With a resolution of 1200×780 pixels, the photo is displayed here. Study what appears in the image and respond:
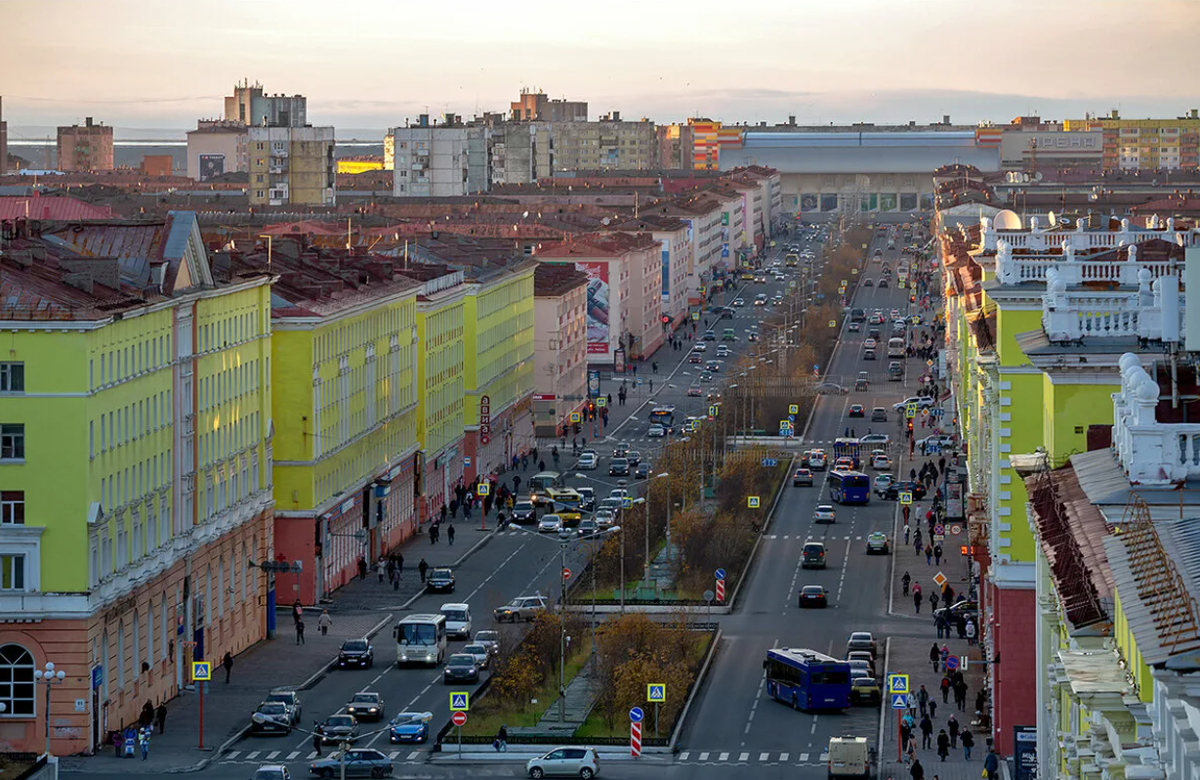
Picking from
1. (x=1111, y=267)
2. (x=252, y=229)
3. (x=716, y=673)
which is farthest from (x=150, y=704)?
(x=252, y=229)

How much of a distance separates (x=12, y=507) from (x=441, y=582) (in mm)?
24423

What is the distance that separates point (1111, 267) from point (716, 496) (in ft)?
173

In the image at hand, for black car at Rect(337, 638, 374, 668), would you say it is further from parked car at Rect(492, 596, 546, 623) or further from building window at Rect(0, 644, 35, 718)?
building window at Rect(0, 644, 35, 718)

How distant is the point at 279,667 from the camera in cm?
6788

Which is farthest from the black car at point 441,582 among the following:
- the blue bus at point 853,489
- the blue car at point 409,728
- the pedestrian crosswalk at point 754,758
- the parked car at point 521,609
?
the blue bus at point 853,489

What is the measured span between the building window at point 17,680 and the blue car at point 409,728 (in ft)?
26.2

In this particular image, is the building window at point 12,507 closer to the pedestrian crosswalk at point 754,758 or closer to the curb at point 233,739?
the curb at point 233,739

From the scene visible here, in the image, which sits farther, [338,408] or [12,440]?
[338,408]

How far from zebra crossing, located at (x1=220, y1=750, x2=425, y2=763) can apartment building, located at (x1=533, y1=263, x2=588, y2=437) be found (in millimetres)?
67874

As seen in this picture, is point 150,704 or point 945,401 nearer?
point 150,704

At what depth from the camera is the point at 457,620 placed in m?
73.1

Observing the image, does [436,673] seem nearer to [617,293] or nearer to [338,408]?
[338,408]

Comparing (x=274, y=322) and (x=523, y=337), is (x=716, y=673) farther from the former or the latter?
(x=523, y=337)

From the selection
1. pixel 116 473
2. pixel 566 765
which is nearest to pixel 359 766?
pixel 566 765
